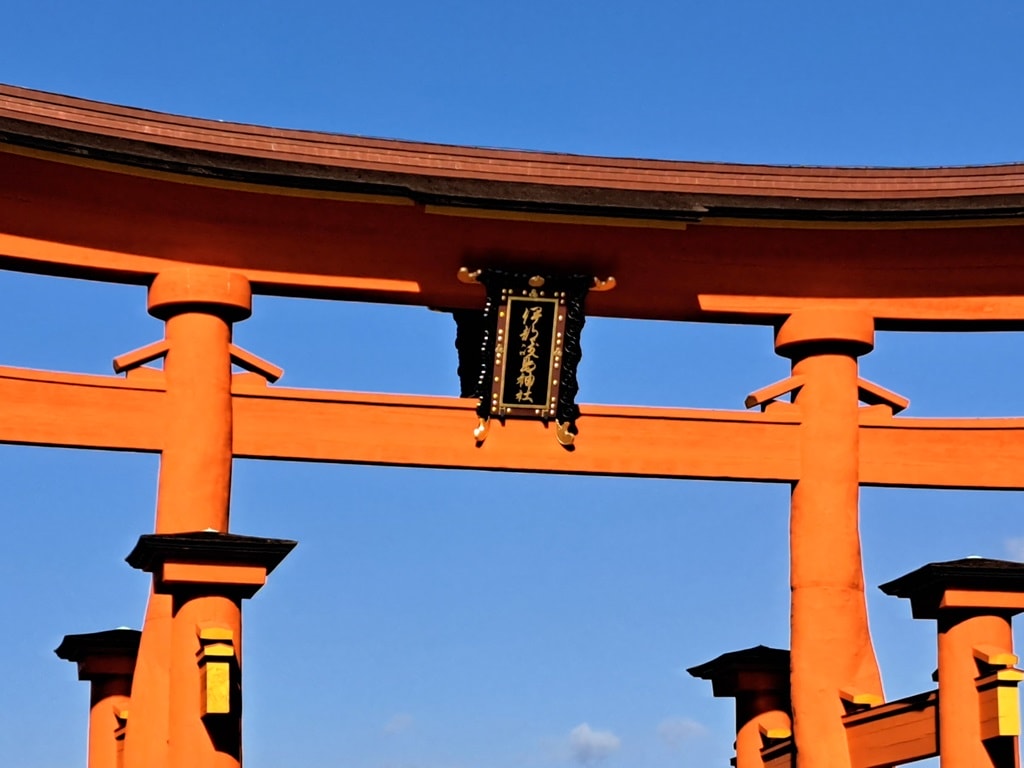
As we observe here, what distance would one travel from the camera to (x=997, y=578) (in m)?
10.4

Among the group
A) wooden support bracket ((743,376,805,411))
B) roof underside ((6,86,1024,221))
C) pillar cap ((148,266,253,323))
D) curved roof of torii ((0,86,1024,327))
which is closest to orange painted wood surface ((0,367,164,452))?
pillar cap ((148,266,253,323))

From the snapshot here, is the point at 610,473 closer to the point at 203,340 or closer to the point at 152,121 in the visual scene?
the point at 203,340

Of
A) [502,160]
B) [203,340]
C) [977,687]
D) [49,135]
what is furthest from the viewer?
[502,160]

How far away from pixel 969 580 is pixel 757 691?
306 centimetres

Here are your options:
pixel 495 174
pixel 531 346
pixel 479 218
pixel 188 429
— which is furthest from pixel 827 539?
pixel 188 429

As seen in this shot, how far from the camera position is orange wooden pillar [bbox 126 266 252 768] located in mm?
11516

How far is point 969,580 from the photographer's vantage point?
408 inches

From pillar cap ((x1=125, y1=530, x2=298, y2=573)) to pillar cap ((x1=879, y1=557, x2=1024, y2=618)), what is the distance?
11.6 feet

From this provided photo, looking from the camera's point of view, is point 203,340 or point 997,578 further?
point 203,340

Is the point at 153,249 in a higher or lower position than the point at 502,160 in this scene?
lower

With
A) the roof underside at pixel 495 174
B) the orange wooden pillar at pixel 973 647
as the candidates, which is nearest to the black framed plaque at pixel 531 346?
the roof underside at pixel 495 174

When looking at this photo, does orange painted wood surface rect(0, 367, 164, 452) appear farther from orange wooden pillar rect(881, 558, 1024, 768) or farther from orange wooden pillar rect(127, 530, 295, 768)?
orange wooden pillar rect(881, 558, 1024, 768)

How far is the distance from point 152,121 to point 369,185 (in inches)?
62.4

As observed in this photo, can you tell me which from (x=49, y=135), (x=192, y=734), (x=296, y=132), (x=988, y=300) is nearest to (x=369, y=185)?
(x=296, y=132)
